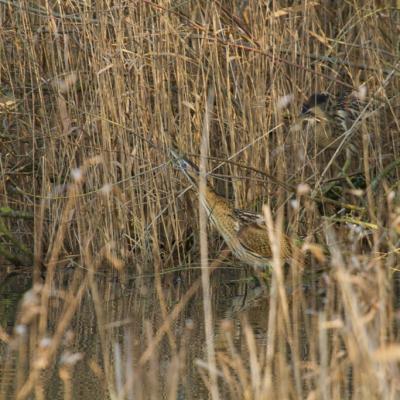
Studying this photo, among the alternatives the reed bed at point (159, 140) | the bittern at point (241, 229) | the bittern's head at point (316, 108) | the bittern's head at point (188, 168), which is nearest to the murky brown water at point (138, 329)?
the reed bed at point (159, 140)

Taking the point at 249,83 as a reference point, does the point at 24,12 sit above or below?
above

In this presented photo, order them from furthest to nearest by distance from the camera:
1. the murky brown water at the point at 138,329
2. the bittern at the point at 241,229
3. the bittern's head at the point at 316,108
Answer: the bittern's head at the point at 316,108 → the bittern at the point at 241,229 → the murky brown water at the point at 138,329

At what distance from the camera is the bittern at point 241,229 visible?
5.91 meters

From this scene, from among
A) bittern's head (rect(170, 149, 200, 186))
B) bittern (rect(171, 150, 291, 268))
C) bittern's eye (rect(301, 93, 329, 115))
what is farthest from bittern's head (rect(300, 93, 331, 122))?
bittern's head (rect(170, 149, 200, 186))

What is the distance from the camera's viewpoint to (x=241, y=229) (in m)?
5.90

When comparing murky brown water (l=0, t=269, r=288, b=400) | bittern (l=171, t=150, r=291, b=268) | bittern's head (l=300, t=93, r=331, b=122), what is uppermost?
bittern's head (l=300, t=93, r=331, b=122)

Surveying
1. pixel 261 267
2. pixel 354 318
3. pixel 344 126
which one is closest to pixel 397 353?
pixel 354 318

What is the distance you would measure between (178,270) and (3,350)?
6.13ft

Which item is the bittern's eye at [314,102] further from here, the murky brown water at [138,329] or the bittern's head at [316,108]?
the murky brown water at [138,329]

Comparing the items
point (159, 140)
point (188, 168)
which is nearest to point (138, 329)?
point (188, 168)

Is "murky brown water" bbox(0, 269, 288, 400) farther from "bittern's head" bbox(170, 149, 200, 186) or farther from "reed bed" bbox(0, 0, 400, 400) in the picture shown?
"bittern's head" bbox(170, 149, 200, 186)

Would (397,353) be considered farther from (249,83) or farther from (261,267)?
(249,83)

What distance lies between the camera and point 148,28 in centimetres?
625

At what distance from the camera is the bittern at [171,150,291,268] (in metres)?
5.91
